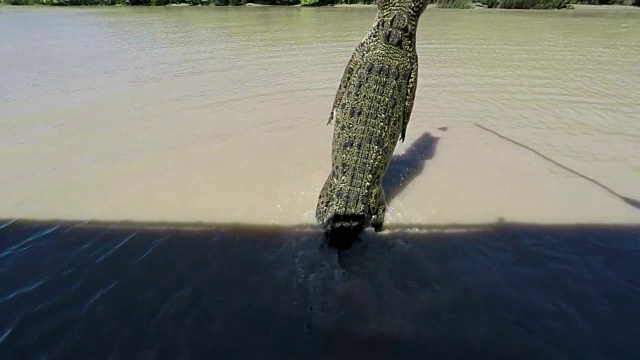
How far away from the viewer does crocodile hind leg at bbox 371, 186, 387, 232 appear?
3.37 metres

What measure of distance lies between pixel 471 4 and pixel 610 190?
68.3 ft

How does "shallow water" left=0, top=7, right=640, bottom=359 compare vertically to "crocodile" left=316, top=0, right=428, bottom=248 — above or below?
below

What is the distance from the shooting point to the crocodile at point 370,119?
326cm

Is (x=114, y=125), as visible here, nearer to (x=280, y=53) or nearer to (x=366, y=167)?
(x=366, y=167)

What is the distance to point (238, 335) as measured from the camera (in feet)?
8.50

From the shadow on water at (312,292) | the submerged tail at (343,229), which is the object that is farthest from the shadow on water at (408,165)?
→ the submerged tail at (343,229)

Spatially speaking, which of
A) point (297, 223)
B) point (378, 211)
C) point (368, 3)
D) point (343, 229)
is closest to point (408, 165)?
point (378, 211)

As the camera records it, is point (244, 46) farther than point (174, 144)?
Yes

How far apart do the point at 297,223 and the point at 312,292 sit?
917mm

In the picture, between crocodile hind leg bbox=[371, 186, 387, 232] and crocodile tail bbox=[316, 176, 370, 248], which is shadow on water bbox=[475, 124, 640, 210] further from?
crocodile tail bbox=[316, 176, 370, 248]

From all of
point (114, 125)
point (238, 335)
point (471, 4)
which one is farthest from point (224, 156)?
point (471, 4)

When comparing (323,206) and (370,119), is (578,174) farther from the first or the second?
(323,206)

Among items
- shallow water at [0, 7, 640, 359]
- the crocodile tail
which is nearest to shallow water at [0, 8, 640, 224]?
shallow water at [0, 7, 640, 359]

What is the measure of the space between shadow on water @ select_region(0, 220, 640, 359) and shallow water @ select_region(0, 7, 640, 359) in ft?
0.04
